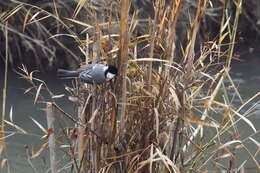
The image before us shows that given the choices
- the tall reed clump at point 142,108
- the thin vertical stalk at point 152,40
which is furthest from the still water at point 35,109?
the thin vertical stalk at point 152,40

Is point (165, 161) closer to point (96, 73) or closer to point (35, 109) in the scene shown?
point (96, 73)

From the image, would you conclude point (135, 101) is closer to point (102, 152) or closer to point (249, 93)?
point (102, 152)

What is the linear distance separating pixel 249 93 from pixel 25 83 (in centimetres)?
203

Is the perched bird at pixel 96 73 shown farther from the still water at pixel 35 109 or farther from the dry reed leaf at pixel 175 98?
the still water at pixel 35 109

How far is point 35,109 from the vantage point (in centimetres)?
499

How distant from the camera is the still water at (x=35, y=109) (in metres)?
4.07

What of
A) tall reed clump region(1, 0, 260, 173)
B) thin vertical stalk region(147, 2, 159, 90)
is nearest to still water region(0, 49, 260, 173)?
tall reed clump region(1, 0, 260, 173)

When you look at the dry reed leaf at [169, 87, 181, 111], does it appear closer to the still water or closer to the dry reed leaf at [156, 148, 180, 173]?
the dry reed leaf at [156, 148, 180, 173]

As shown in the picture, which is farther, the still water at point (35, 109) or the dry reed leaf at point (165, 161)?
the still water at point (35, 109)

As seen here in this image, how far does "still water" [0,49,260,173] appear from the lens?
13.4 feet

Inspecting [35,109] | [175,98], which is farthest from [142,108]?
[35,109]

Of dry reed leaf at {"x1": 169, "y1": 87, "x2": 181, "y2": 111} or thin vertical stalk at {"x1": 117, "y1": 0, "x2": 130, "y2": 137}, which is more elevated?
thin vertical stalk at {"x1": 117, "y1": 0, "x2": 130, "y2": 137}

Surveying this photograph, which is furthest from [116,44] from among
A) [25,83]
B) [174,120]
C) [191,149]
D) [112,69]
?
[25,83]

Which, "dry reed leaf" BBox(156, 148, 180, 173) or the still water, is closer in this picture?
"dry reed leaf" BBox(156, 148, 180, 173)
